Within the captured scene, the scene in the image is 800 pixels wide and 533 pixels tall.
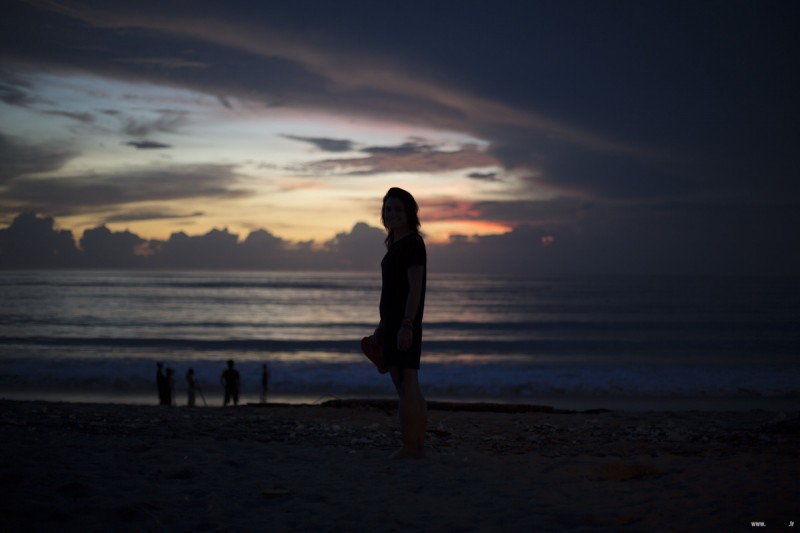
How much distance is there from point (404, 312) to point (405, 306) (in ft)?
0.22

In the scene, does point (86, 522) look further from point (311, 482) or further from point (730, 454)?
point (730, 454)

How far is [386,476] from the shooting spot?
4.49 m

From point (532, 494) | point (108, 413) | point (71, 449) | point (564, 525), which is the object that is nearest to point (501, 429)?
point (532, 494)

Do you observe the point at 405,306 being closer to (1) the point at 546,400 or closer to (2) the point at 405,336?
(2) the point at 405,336

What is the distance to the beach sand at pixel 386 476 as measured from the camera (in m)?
3.38

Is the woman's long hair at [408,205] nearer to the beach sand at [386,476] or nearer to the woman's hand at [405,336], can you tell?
the woman's hand at [405,336]

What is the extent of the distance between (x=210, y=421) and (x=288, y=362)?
54.2 ft

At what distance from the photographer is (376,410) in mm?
8703

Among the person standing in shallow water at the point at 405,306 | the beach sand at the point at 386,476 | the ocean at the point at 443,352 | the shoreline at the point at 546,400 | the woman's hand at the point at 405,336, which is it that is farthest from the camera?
the ocean at the point at 443,352

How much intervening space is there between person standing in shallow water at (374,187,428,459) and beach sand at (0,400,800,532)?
0.37m

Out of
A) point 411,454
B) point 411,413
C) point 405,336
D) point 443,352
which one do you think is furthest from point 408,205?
point 443,352

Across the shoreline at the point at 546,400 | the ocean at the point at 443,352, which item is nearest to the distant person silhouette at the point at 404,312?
the shoreline at the point at 546,400

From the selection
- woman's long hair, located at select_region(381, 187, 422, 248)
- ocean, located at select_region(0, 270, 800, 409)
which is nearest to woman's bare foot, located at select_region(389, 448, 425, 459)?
woman's long hair, located at select_region(381, 187, 422, 248)

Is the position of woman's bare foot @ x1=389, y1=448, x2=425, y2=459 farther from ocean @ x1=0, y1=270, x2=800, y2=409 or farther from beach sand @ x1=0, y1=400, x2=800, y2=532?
ocean @ x1=0, y1=270, x2=800, y2=409
